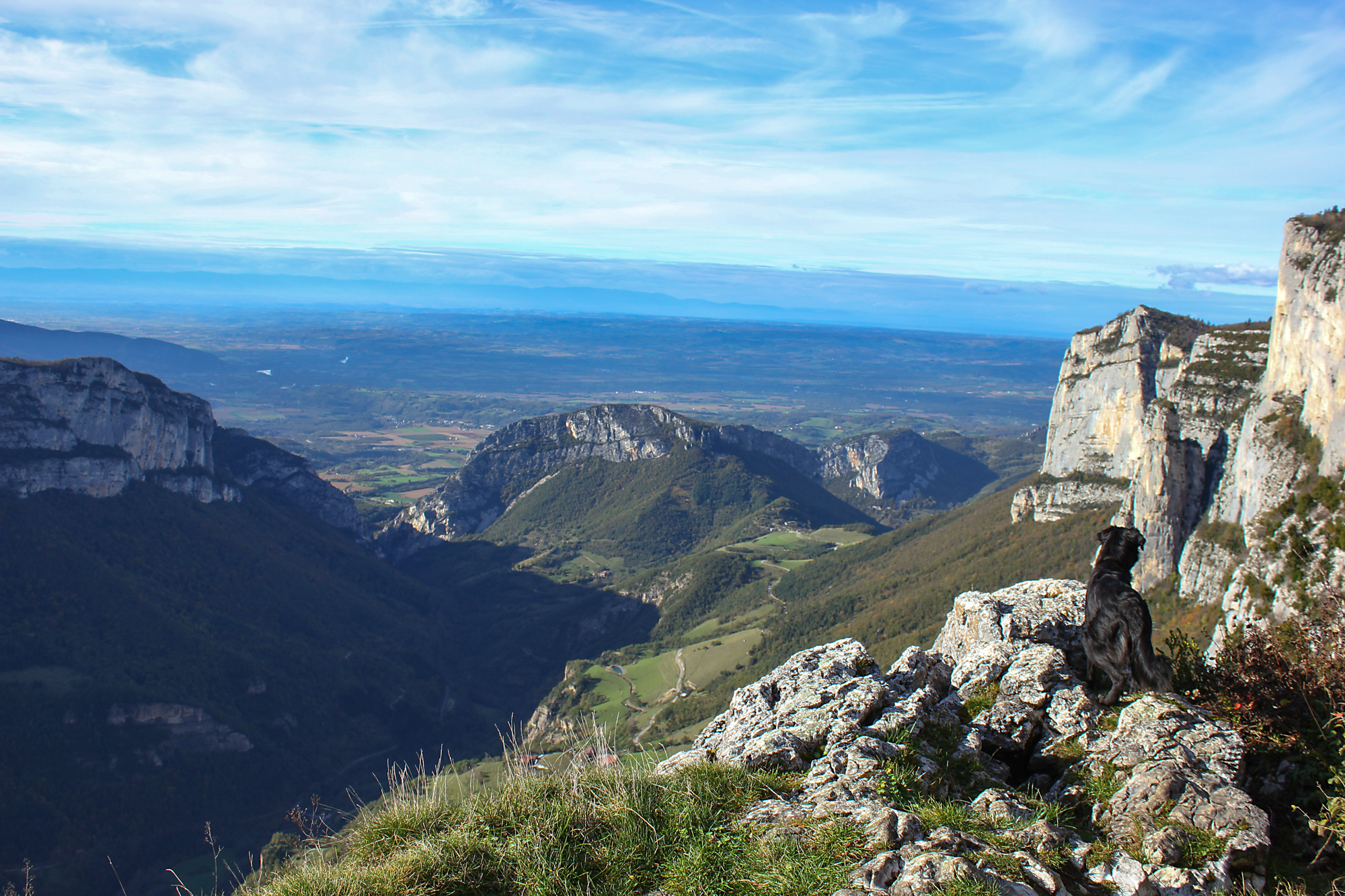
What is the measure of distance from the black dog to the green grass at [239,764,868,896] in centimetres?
520

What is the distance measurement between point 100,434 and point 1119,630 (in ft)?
457

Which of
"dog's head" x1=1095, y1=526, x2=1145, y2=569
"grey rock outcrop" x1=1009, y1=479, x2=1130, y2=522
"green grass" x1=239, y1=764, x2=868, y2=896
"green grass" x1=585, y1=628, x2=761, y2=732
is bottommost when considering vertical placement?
"green grass" x1=585, y1=628, x2=761, y2=732

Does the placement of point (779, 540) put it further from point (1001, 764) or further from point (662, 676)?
point (1001, 764)

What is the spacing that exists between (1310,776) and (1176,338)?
110 metres

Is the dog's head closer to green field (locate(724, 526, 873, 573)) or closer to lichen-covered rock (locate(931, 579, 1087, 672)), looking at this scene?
lichen-covered rock (locate(931, 579, 1087, 672))

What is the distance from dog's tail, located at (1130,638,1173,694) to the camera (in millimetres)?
10281

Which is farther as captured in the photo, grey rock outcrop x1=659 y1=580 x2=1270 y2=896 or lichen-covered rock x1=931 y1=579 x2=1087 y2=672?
lichen-covered rock x1=931 y1=579 x2=1087 y2=672

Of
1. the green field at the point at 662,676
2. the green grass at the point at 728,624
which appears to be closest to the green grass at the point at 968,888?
the green field at the point at 662,676

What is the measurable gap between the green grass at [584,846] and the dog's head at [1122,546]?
618cm

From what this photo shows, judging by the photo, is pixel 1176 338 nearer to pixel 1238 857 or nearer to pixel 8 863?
pixel 1238 857

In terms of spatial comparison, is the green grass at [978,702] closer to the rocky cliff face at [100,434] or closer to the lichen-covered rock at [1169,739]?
the lichen-covered rock at [1169,739]

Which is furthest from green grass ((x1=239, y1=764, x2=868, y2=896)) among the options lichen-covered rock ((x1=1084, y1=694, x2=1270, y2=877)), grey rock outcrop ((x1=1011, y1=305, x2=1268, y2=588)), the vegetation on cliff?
the vegetation on cliff

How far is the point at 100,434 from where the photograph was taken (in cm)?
11362

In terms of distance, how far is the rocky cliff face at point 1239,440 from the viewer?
47078 mm
